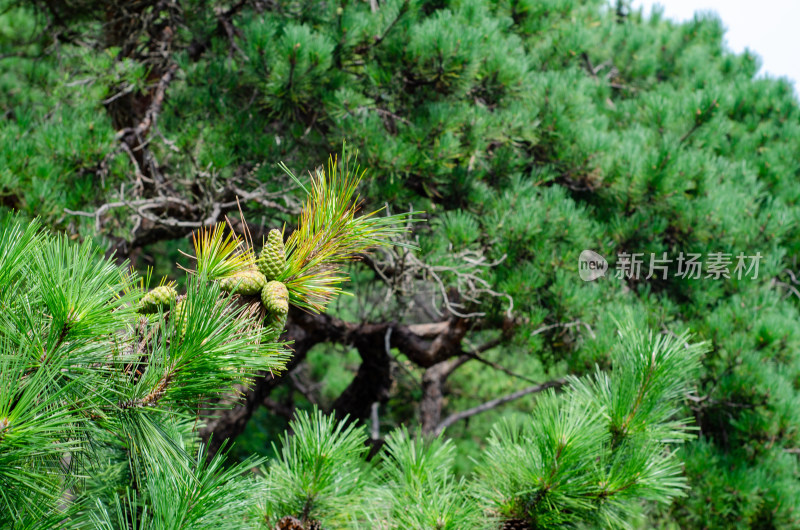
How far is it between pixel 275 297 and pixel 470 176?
1.33m

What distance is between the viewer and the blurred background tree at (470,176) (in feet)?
4.88

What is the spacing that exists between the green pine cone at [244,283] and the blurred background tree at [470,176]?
997 millimetres

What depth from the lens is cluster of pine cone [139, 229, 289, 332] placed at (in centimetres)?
47

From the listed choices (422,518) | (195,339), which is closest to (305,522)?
(422,518)

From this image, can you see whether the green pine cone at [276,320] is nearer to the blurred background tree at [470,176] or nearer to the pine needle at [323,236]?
the pine needle at [323,236]

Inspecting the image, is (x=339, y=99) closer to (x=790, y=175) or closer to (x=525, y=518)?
(x=525, y=518)

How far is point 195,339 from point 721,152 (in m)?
2.36

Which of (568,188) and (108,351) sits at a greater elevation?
(568,188)

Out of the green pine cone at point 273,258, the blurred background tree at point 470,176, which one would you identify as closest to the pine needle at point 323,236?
the green pine cone at point 273,258

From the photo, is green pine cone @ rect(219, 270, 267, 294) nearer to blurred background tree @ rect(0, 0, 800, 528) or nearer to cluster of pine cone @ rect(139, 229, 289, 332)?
cluster of pine cone @ rect(139, 229, 289, 332)

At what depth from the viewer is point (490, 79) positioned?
5.54 feet

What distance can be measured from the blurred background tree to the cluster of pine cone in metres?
0.98

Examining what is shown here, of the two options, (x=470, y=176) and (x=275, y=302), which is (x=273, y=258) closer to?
(x=275, y=302)

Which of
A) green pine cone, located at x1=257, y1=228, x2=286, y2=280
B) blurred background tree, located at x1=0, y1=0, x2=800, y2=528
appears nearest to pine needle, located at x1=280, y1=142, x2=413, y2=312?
green pine cone, located at x1=257, y1=228, x2=286, y2=280
